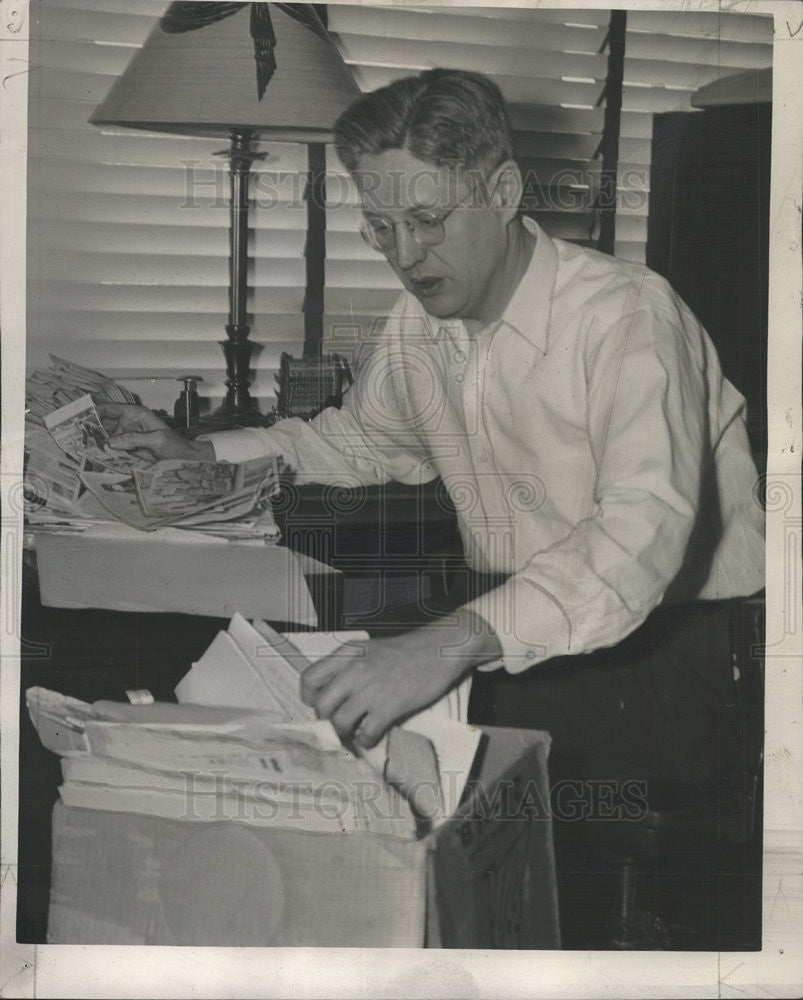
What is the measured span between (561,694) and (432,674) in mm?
199

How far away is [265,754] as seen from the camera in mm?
1671

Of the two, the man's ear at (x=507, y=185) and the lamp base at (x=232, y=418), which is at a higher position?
the man's ear at (x=507, y=185)

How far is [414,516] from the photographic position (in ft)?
5.55

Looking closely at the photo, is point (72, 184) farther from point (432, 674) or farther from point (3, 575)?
point (432, 674)

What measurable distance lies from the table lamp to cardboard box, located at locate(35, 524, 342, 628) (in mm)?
199

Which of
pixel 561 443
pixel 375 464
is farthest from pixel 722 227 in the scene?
pixel 375 464

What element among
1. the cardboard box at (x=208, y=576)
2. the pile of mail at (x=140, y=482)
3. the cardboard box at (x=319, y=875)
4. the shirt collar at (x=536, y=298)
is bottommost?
the cardboard box at (x=319, y=875)

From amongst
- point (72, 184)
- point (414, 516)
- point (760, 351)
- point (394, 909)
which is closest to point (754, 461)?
point (760, 351)

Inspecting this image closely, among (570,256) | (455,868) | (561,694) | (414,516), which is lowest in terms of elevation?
(455,868)

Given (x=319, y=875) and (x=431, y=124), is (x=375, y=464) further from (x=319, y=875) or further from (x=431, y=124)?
(x=319, y=875)

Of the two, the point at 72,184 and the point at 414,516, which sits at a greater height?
the point at 72,184

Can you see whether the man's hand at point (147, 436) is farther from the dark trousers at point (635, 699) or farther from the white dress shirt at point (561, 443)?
the dark trousers at point (635, 699)

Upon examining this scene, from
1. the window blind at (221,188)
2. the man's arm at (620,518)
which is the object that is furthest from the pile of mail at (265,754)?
the window blind at (221,188)

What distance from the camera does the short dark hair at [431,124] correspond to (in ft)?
5.41
